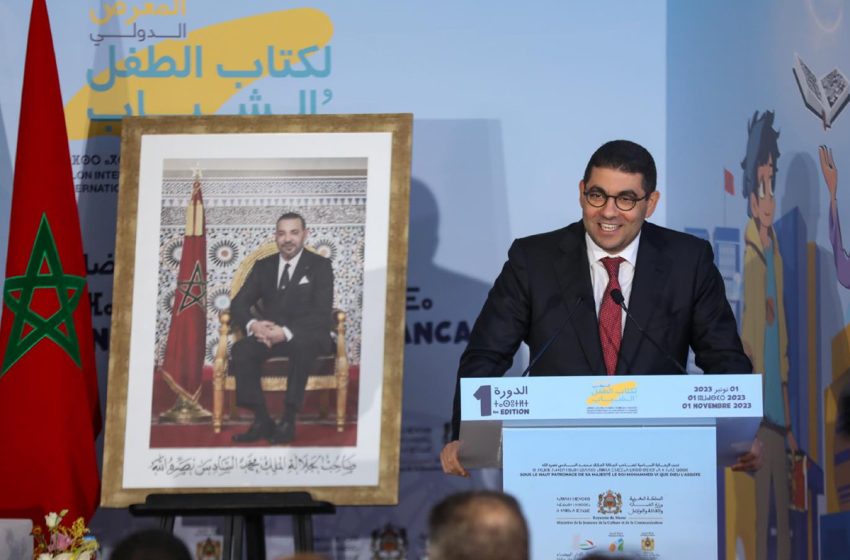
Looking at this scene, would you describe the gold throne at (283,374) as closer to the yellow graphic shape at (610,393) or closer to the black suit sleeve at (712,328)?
the black suit sleeve at (712,328)

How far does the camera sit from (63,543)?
13.8 ft

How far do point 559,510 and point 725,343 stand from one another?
1066mm

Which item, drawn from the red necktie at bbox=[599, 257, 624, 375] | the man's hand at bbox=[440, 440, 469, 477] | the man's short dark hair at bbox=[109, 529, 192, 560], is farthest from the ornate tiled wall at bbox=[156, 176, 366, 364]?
the man's short dark hair at bbox=[109, 529, 192, 560]

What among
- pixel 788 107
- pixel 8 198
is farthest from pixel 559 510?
pixel 8 198

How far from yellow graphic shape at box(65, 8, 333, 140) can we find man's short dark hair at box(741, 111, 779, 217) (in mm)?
1929

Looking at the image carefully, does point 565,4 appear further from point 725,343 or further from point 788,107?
A: point 725,343

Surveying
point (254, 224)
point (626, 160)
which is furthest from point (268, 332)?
point (626, 160)

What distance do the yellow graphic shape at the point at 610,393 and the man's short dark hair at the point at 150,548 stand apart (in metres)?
1.22

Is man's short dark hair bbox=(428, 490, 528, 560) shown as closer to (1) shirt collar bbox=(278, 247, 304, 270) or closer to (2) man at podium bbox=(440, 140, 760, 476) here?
(2) man at podium bbox=(440, 140, 760, 476)

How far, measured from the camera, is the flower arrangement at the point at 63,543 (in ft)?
13.5

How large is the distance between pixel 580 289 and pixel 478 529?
206 centimetres

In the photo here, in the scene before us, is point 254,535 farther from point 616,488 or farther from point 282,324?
point 616,488

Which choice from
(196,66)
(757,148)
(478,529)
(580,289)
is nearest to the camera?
(478,529)

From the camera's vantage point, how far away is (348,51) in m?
5.79
